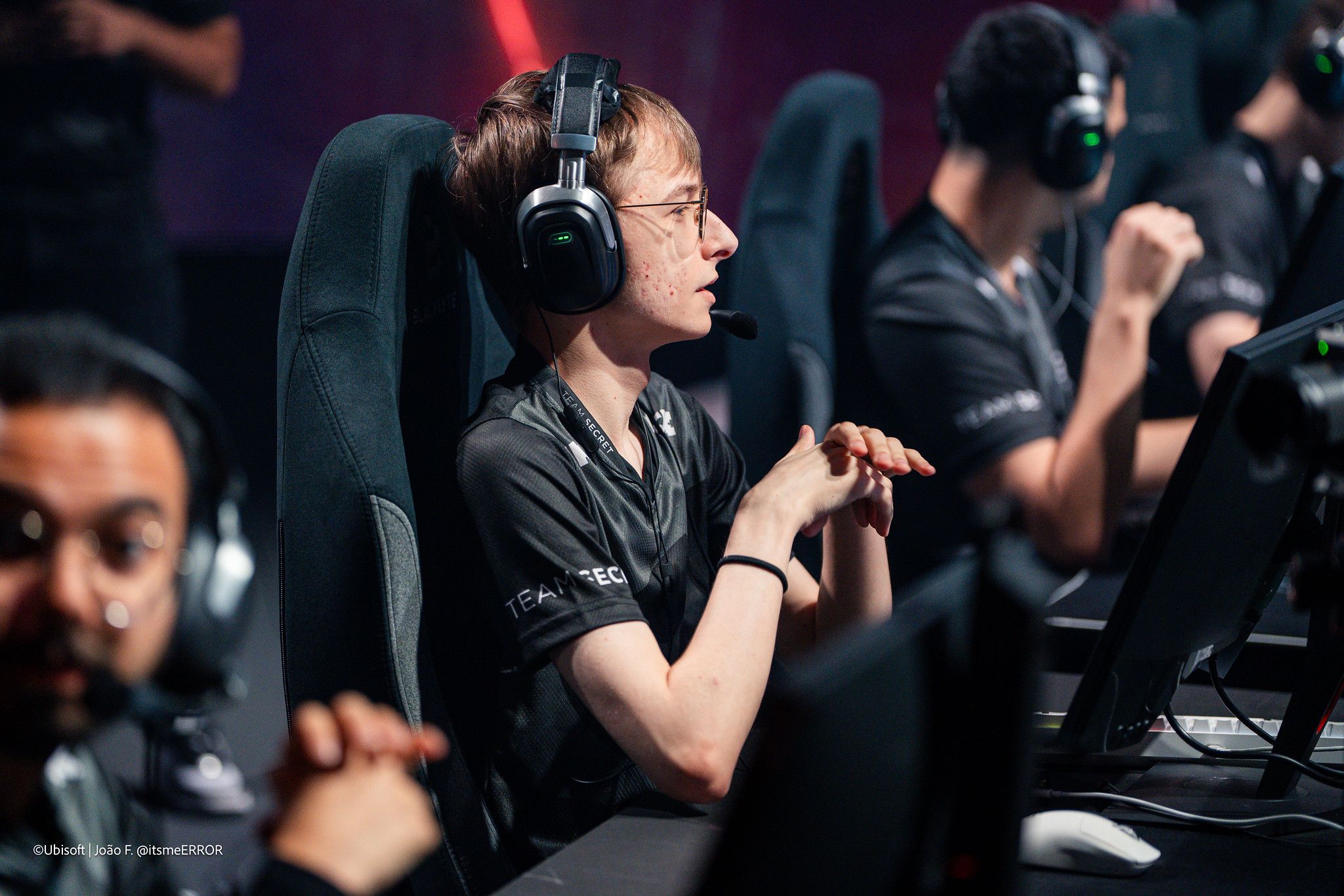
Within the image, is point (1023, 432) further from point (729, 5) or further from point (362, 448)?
point (729, 5)

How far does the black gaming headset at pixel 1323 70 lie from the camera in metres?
2.27

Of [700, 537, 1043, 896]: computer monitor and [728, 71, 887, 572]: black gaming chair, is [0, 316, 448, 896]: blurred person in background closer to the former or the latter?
[700, 537, 1043, 896]: computer monitor

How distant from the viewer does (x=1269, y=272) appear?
7.98 ft

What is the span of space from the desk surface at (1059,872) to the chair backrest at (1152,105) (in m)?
2.51

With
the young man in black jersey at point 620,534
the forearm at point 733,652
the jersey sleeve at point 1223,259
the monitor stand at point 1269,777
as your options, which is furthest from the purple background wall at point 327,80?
the jersey sleeve at point 1223,259

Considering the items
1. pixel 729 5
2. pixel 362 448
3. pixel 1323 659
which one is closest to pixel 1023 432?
pixel 1323 659

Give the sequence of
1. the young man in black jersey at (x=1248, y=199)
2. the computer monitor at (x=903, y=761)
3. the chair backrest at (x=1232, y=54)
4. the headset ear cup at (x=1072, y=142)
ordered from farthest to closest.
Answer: the chair backrest at (x=1232, y=54), the young man in black jersey at (x=1248, y=199), the headset ear cup at (x=1072, y=142), the computer monitor at (x=903, y=761)

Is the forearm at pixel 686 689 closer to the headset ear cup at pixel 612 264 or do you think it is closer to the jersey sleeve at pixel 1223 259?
the headset ear cup at pixel 612 264

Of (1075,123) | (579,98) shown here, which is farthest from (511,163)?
(1075,123)

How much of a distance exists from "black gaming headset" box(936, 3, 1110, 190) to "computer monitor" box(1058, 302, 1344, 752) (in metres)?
1.09

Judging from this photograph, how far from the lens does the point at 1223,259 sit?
7.60ft

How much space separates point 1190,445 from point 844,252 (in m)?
1.13

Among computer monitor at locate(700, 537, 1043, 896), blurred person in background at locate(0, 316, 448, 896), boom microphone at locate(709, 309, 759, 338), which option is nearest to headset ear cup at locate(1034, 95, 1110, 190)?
boom microphone at locate(709, 309, 759, 338)

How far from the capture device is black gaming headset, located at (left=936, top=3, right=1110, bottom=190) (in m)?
1.93
